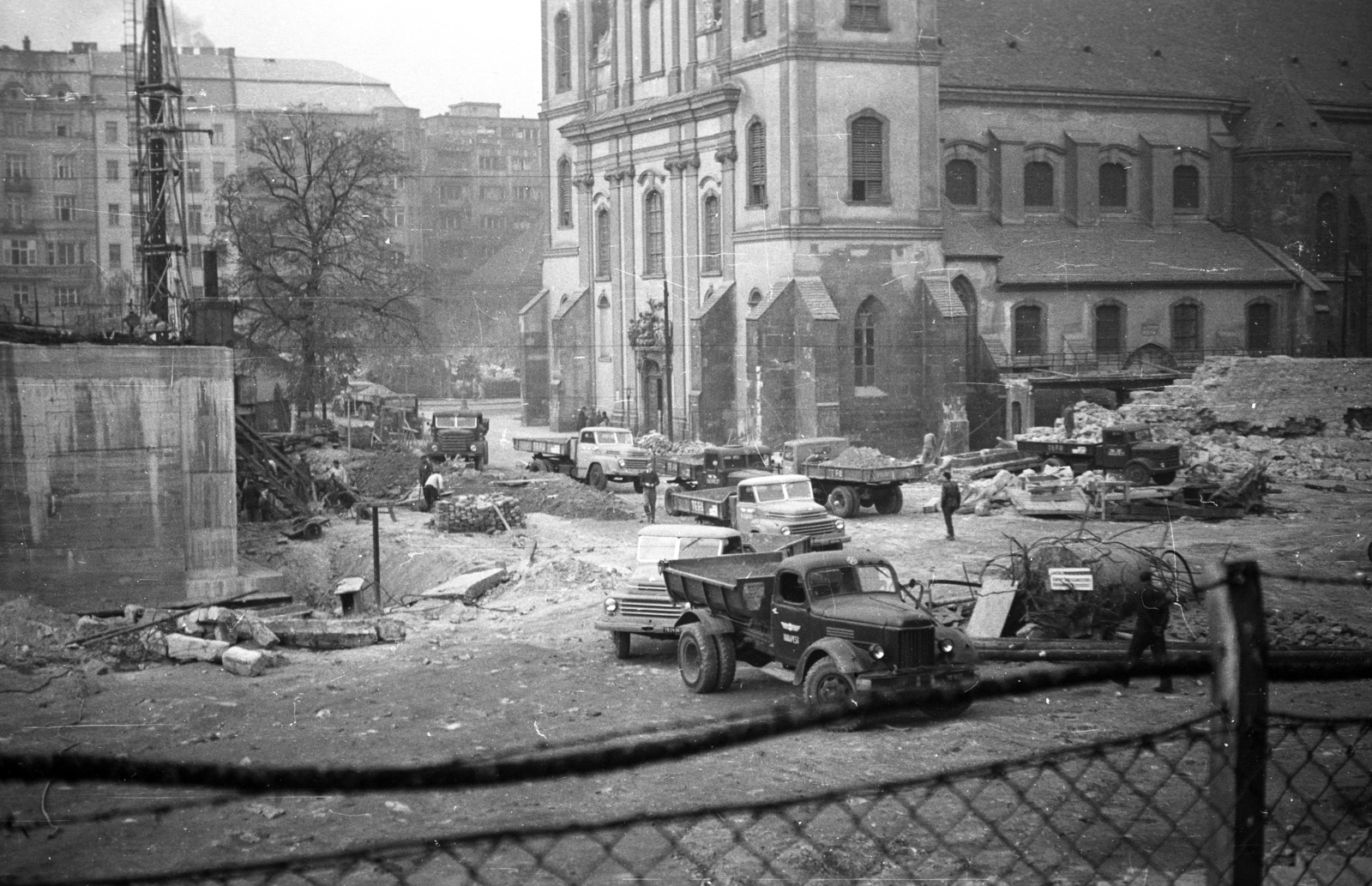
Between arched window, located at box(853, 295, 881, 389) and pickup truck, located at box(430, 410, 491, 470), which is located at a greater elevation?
arched window, located at box(853, 295, 881, 389)

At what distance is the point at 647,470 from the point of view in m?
36.3

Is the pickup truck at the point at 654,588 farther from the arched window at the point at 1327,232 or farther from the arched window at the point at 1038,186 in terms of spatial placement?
the arched window at the point at 1327,232

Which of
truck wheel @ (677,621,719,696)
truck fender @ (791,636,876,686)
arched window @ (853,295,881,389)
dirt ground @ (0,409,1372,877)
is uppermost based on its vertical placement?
arched window @ (853,295,881,389)

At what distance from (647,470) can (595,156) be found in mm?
21498

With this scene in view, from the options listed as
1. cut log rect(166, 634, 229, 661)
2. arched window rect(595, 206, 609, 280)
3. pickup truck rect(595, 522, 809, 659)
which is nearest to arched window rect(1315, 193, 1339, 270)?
arched window rect(595, 206, 609, 280)

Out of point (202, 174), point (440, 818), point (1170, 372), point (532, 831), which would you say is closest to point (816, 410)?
point (1170, 372)

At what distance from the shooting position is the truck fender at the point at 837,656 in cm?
1397

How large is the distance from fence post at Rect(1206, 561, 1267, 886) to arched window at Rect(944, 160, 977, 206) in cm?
4778

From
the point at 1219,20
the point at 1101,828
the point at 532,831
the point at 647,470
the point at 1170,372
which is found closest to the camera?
the point at 532,831

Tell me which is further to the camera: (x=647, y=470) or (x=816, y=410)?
(x=816, y=410)

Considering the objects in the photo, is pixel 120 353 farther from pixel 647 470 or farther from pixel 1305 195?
pixel 1305 195

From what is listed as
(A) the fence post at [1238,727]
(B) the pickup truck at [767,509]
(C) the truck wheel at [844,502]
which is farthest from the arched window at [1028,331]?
(A) the fence post at [1238,727]

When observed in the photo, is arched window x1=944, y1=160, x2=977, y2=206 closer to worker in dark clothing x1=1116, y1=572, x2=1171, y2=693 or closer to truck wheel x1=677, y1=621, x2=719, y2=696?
worker in dark clothing x1=1116, y1=572, x2=1171, y2=693

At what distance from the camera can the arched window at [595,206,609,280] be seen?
54438 millimetres
